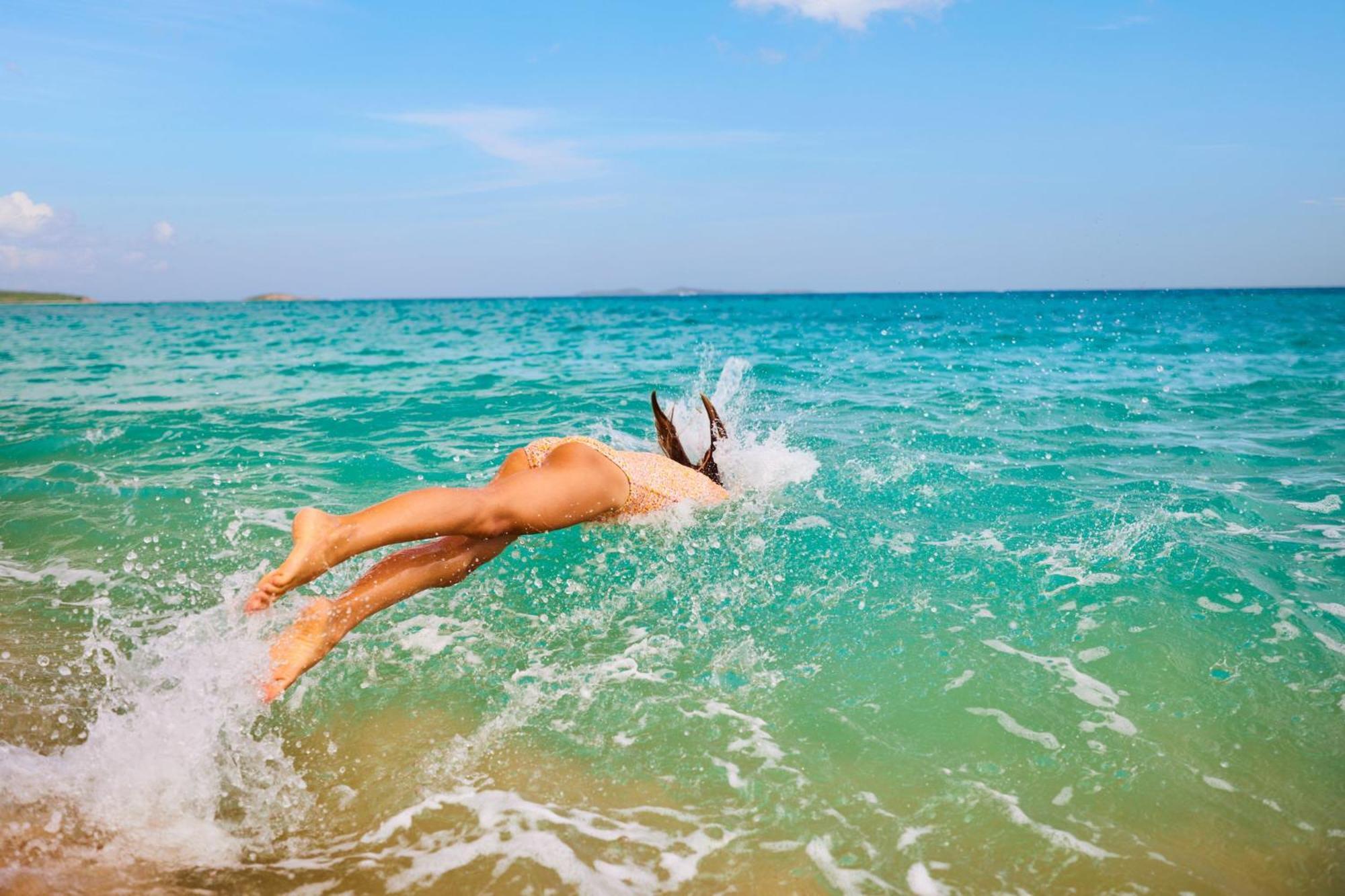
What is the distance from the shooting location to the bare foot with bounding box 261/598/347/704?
139 inches

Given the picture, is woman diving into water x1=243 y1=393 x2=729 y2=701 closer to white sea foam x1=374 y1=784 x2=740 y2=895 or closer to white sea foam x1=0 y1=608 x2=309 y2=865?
white sea foam x1=0 y1=608 x2=309 y2=865

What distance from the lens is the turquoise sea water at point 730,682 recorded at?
2.97m

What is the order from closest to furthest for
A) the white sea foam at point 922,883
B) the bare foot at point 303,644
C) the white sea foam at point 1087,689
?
the white sea foam at point 922,883
the bare foot at point 303,644
the white sea foam at point 1087,689

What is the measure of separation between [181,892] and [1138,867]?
10.4 feet

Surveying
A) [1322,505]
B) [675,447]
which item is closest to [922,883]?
[675,447]

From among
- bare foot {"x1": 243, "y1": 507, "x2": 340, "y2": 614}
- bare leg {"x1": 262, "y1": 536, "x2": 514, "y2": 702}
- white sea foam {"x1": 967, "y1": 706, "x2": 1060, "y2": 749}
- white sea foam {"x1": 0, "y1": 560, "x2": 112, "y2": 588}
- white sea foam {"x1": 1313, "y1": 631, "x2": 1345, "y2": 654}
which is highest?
bare foot {"x1": 243, "y1": 507, "x2": 340, "y2": 614}

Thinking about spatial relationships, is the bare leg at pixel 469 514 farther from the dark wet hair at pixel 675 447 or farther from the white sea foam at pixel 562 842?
the dark wet hair at pixel 675 447

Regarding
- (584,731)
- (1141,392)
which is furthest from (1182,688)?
(1141,392)

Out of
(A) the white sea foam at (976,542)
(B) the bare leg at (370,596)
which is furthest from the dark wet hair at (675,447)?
(B) the bare leg at (370,596)

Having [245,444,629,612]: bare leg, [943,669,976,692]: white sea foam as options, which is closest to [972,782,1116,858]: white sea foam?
[943,669,976,692]: white sea foam

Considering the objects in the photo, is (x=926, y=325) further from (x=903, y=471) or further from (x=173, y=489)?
(x=173, y=489)

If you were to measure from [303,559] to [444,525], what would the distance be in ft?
1.98

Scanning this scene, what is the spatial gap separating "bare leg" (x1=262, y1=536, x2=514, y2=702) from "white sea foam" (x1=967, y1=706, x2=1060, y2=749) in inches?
94.5

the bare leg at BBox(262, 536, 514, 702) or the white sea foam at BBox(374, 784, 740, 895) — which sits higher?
the bare leg at BBox(262, 536, 514, 702)
